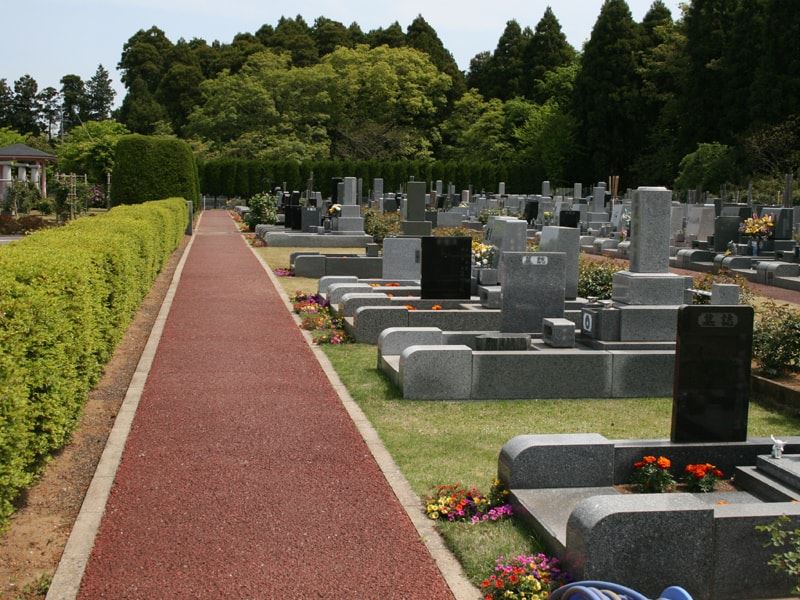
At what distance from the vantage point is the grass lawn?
5.80 m

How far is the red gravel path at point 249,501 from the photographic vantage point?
5023 mm

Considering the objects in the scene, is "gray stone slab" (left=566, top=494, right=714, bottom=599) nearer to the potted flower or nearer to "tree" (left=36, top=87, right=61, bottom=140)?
the potted flower

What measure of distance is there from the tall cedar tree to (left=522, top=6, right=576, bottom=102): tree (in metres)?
12.8

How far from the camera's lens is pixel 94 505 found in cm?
614

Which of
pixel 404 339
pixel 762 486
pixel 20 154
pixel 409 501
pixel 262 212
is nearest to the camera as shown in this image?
pixel 762 486

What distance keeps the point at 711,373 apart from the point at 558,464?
4.53 ft

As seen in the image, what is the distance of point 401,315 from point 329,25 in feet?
271

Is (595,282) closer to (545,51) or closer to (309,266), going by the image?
(309,266)

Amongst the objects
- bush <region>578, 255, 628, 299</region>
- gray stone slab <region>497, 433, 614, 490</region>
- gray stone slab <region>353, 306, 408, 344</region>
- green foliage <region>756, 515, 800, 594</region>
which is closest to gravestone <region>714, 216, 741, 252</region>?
bush <region>578, 255, 628, 299</region>

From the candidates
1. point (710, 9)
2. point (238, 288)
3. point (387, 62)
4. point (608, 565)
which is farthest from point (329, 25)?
point (608, 565)

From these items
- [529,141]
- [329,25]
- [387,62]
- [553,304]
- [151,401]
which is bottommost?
[151,401]

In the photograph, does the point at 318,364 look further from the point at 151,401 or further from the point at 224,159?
the point at 224,159

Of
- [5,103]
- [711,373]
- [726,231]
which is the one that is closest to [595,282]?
[711,373]

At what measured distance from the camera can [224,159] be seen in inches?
2525
